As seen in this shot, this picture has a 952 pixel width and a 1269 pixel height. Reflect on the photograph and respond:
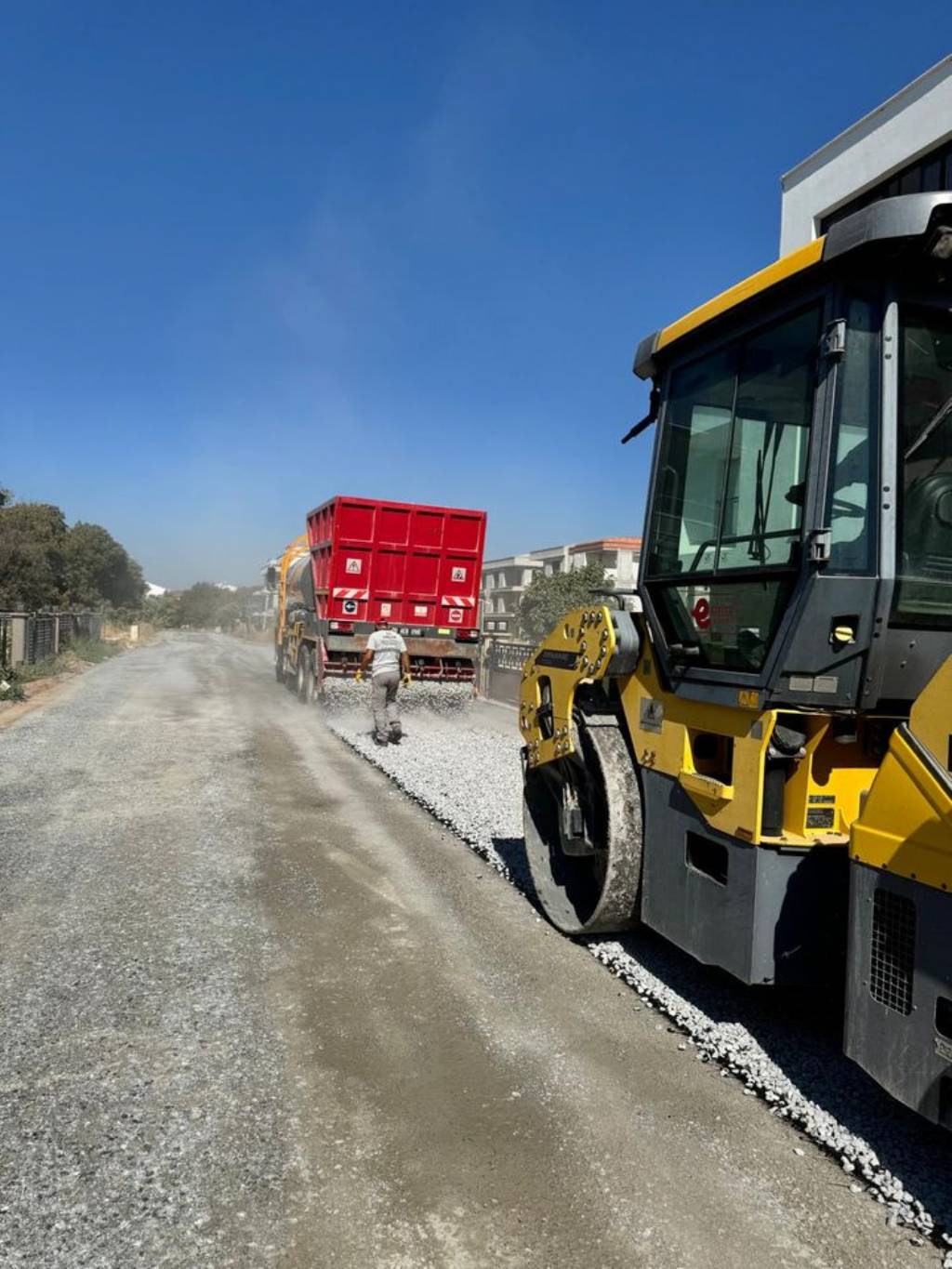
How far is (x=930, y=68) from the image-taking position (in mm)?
12188

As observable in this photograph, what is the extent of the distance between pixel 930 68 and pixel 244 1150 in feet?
49.7

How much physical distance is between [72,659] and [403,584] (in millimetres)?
14864

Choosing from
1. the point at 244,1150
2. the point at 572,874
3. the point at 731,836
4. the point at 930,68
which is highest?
the point at 930,68

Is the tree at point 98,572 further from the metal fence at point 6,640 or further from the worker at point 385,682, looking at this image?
the worker at point 385,682

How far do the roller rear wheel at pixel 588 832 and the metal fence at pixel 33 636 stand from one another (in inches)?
614

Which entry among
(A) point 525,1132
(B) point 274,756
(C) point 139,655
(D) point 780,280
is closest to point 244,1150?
(A) point 525,1132

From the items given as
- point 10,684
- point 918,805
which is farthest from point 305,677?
point 918,805

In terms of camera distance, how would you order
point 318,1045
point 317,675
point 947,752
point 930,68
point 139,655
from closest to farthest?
point 947,752, point 318,1045, point 930,68, point 317,675, point 139,655

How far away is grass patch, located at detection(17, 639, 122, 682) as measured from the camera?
18922 millimetres

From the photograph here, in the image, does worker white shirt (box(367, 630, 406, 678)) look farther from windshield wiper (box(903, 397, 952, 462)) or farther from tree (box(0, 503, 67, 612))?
tree (box(0, 503, 67, 612))

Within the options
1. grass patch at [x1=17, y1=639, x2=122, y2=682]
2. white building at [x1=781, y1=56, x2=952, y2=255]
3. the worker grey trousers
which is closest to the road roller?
the worker grey trousers

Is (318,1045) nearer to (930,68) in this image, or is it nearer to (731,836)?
(731,836)

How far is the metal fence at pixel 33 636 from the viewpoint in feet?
59.4

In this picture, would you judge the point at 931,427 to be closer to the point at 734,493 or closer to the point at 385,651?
the point at 734,493
